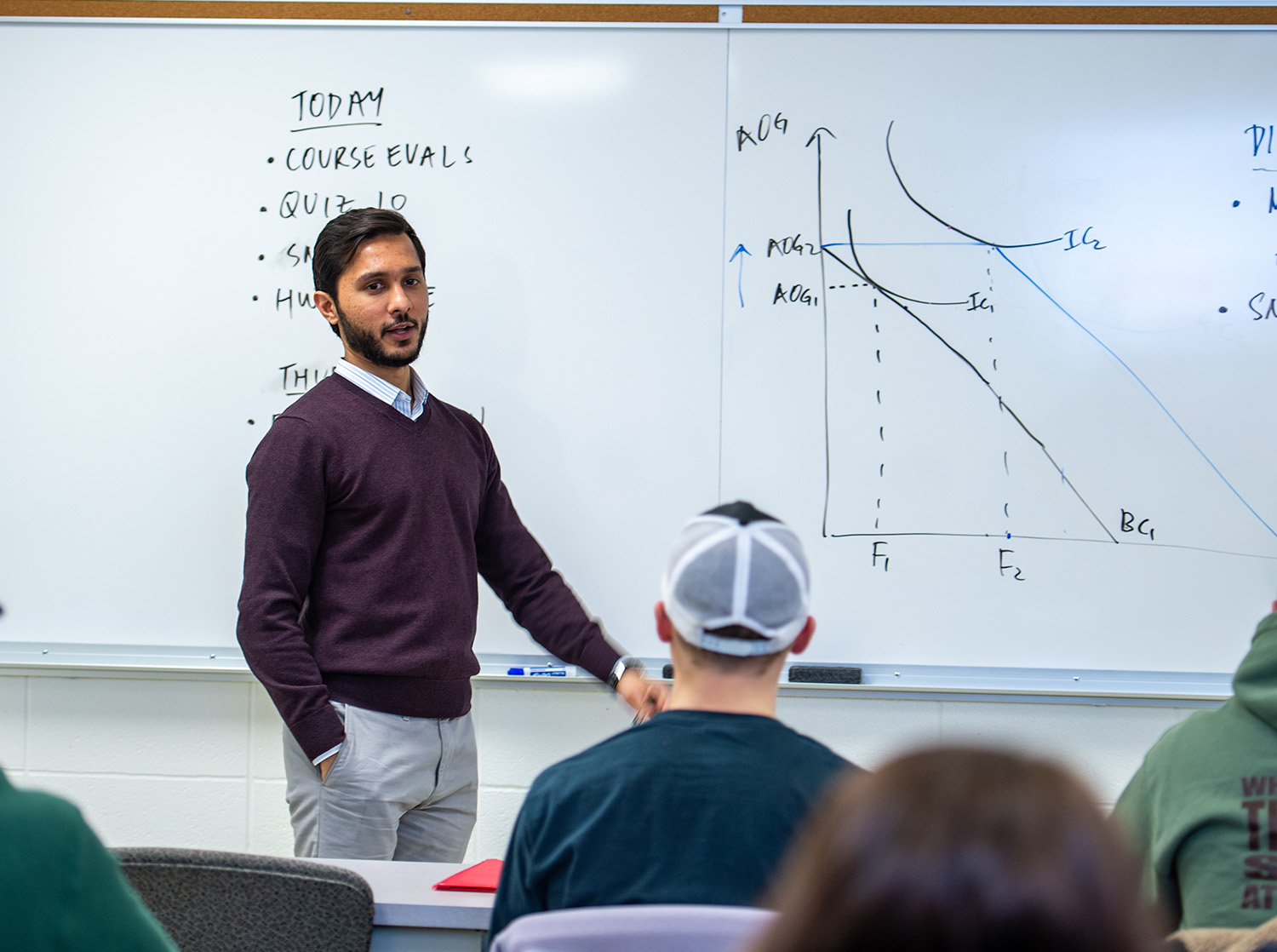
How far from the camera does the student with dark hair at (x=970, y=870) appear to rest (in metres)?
0.44

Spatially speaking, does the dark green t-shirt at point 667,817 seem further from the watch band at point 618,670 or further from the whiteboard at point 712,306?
the whiteboard at point 712,306

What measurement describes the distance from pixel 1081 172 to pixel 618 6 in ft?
3.59

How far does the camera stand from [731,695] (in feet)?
3.62

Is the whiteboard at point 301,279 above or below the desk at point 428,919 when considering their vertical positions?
above

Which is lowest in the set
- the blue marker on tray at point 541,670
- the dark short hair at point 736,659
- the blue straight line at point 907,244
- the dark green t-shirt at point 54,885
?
the blue marker on tray at point 541,670

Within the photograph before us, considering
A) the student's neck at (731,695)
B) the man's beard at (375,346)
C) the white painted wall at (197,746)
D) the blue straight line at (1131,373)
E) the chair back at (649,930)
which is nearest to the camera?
the chair back at (649,930)

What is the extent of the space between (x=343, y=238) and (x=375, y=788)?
102 cm

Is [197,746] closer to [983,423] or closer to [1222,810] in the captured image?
[983,423]

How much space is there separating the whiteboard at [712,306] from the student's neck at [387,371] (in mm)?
345

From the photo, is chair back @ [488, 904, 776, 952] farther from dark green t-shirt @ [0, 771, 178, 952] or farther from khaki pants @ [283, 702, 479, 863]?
khaki pants @ [283, 702, 479, 863]

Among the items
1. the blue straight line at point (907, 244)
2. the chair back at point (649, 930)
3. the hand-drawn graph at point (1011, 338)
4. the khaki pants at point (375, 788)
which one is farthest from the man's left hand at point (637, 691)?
the blue straight line at point (907, 244)

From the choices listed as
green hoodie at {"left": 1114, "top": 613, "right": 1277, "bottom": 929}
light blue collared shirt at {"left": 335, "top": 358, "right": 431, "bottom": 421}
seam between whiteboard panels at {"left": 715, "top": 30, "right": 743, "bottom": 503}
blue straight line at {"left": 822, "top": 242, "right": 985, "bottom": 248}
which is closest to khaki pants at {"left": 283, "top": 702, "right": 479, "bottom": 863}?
light blue collared shirt at {"left": 335, "top": 358, "right": 431, "bottom": 421}

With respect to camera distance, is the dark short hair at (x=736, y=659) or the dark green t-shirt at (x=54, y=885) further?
the dark short hair at (x=736, y=659)

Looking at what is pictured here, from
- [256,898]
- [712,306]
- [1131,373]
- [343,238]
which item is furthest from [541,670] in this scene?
[1131,373]
